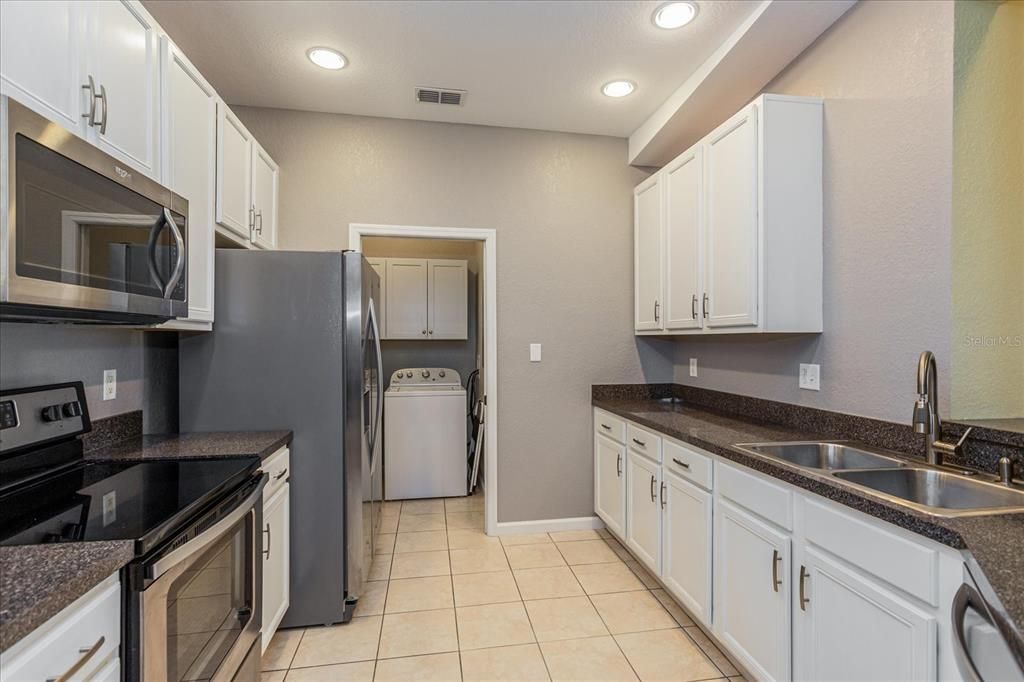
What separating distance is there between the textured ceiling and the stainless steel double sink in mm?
1814

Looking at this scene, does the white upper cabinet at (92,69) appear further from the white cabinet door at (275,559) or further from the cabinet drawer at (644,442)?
the cabinet drawer at (644,442)

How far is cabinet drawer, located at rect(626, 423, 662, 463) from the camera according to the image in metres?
2.45

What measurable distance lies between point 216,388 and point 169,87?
1.18 meters

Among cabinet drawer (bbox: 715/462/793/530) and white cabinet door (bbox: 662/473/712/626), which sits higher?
cabinet drawer (bbox: 715/462/793/530)

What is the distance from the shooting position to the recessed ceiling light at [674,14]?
207 cm

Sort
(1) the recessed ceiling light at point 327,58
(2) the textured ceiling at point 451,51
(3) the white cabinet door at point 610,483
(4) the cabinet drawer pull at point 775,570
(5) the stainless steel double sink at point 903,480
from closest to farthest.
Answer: (5) the stainless steel double sink at point 903,480 → (4) the cabinet drawer pull at point 775,570 → (2) the textured ceiling at point 451,51 → (1) the recessed ceiling light at point 327,58 → (3) the white cabinet door at point 610,483

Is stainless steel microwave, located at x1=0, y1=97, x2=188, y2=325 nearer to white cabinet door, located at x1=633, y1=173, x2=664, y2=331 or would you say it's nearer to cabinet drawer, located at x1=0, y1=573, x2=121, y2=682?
cabinet drawer, located at x1=0, y1=573, x2=121, y2=682

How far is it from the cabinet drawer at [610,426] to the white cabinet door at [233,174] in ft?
7.37

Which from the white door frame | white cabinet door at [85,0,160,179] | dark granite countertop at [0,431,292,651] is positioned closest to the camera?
dark granite countertop at [0,431,292,651]

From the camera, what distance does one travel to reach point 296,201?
10.1 ft

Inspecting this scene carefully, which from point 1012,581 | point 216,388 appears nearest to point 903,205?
point 1012,581

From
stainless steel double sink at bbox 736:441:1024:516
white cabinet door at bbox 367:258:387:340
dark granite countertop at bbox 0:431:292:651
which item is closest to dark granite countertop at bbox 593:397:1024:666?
stainless steel double sink at bbox 736:441:1024:516

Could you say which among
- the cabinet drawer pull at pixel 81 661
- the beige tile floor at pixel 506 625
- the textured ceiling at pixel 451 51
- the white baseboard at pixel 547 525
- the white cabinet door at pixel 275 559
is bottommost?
the beige tile floor at pixel 506 625
